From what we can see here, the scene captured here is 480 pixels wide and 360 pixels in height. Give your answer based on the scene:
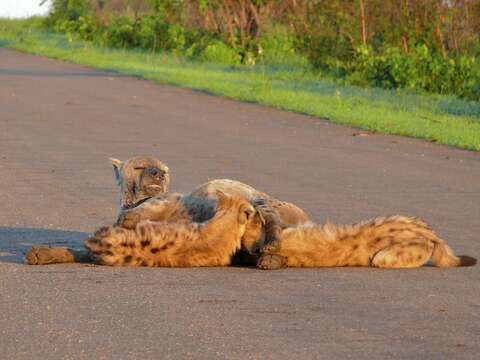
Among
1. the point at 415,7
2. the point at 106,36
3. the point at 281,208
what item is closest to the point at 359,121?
the point at 415,7

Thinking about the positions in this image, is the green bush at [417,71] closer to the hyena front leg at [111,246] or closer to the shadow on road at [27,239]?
the shadow on road at [27,239]

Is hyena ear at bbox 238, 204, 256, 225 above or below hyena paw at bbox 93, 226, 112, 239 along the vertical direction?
above

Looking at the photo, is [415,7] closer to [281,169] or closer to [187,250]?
[281,169]

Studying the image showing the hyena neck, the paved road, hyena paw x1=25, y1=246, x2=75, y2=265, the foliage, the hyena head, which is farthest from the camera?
the foliage

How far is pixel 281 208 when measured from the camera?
8.00 m

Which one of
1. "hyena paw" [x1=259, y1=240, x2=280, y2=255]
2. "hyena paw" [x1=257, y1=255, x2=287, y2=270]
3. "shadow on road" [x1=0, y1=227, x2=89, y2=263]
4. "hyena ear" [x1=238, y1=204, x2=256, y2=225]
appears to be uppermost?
"hyena ear" [x1=238, y1=204, x2=256, y2=225]

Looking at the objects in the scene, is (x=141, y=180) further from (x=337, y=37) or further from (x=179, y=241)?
(x=337, y=37)

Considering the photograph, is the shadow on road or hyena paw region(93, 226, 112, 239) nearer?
hyena paw region(93, 226, 112, 239)

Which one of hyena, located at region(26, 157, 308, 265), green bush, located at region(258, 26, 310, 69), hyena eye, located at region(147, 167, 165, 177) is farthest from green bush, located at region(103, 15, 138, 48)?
hyena, located at region(26, 157, 308, 265)

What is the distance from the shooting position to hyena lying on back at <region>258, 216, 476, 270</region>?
304 inches

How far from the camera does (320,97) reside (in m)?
23.8

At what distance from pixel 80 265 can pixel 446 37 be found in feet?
73.1

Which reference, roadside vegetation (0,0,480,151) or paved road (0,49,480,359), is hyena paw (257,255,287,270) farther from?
roadside vegetation (0,0,480,151)

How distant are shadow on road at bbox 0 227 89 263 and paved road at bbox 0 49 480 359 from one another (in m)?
0.02
